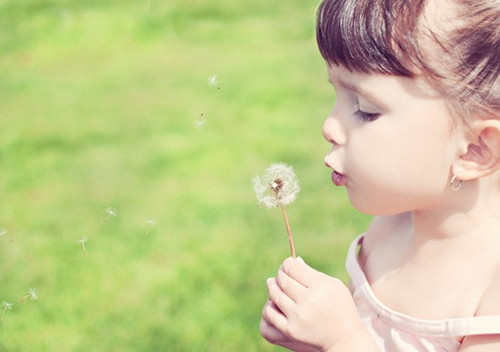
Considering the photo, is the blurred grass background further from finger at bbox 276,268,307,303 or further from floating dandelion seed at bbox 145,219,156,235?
finger at bbox 276,268,307,303

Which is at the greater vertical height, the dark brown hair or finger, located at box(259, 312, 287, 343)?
the dark brown hair

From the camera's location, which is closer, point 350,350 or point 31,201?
point 350,350

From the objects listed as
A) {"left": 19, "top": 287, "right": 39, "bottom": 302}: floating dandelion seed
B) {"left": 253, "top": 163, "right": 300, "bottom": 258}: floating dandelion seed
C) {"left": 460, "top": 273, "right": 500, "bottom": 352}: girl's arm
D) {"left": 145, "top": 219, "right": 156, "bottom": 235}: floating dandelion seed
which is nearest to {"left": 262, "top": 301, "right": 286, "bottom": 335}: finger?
{"left": 253, "top": 163, "right": 300, "bottom": 258}: floating dandelion seed

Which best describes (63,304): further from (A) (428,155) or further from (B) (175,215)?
(A) (428,155)

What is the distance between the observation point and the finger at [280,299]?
152cm

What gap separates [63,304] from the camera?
250 cm

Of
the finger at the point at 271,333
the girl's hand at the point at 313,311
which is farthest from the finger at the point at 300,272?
the finger at the point at 271,333

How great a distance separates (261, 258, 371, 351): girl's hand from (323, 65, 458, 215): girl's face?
0.54ft

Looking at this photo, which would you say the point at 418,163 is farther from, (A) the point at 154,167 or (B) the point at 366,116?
(A) the point at 154,167

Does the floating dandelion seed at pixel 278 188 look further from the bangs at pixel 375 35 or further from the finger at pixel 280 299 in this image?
the bangs at pixel 375 35

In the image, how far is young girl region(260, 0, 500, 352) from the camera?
139 cm

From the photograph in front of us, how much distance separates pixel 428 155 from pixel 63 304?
1432 millimetres

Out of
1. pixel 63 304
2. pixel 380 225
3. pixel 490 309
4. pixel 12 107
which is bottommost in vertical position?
pixel 12 107

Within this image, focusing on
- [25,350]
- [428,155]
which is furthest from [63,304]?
[428,155]
